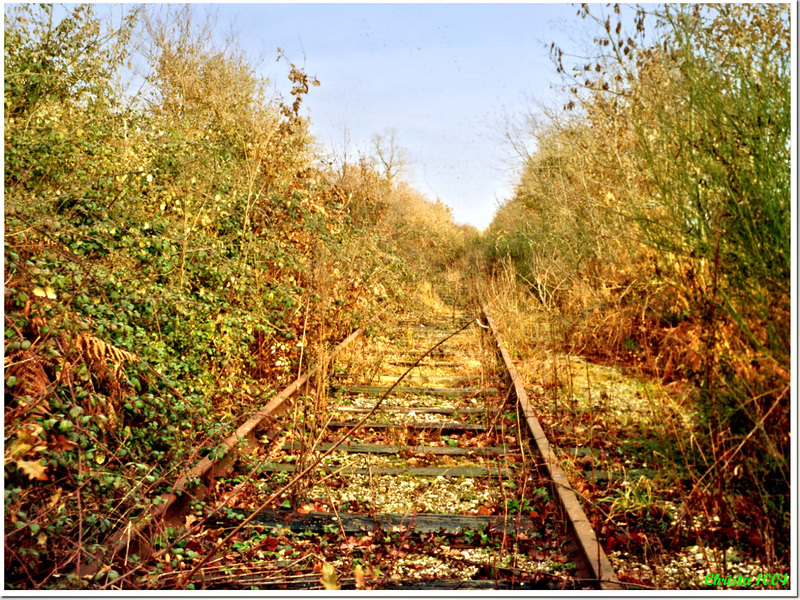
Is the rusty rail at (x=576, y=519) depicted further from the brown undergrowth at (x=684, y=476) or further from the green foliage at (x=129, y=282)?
the green foliage at (x=129, y=282)

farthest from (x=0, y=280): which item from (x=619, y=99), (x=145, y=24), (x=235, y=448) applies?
(x=145, y=24)

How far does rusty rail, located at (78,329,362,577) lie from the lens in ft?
9.86

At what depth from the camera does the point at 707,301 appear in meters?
3.32

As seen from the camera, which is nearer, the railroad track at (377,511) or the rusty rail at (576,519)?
the rusty rail at (576,519)

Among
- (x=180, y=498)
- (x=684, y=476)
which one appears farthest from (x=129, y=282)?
(x=684, y=476)

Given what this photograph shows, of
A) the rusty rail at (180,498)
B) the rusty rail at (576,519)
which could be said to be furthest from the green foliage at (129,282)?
the rusty rail at (576,519)

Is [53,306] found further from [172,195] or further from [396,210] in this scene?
[396,210]

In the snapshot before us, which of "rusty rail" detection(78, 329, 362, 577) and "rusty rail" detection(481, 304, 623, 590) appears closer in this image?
"rusty rail" detection(481, 304, 623, 590)

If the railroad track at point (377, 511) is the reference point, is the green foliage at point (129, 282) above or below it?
above

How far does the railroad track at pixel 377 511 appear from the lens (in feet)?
9.96

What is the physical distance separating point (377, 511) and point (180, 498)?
48.8 inches

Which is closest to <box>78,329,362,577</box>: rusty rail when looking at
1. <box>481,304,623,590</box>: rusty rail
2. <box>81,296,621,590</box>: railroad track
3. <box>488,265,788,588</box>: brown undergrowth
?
<box>81,296,621,590</box>: railroad track

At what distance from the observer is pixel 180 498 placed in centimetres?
370

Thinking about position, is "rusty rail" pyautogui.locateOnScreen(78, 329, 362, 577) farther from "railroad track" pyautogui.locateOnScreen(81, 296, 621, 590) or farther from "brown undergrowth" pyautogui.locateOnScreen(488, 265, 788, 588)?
"brown undergrowth" pyautogui.locateOnScreen(488, 265, 788, 588)
